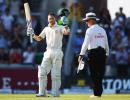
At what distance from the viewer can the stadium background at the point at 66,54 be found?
27.8 meters

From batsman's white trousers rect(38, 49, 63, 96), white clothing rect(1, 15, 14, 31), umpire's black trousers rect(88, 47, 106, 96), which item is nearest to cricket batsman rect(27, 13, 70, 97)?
batsman's white trousers rect(38, 49, 63, 96)

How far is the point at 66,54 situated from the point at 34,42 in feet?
5.68

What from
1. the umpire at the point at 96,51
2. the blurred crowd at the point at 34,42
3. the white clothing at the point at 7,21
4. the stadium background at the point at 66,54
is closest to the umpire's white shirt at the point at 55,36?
the umpire at the point at 96,51

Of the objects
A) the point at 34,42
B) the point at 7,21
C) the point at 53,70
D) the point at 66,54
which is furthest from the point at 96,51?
the point at 7,21

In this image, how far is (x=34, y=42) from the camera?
1141 inches

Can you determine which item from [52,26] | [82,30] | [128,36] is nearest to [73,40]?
[82,30]

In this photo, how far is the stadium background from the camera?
27.8 metres

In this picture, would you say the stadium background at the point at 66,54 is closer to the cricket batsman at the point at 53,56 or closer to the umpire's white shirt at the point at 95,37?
the cricket batsman at the point at 53,56

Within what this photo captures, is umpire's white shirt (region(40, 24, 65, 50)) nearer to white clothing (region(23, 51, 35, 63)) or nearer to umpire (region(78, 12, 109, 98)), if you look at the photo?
umpire (region(78, 12, 109, 98))

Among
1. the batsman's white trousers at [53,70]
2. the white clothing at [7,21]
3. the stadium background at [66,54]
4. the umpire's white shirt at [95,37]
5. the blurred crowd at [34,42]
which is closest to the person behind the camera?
the umpire's white shirt at [95,37]

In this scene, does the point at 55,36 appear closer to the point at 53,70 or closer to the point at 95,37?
the point at 53,70

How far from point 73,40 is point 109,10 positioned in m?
2.92

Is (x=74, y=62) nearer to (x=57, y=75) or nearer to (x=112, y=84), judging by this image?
(x=112, y=84)

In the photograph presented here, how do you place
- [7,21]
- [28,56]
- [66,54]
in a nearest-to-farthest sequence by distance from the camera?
1. [28,56]
2. [66,54]
3. [7,21]
